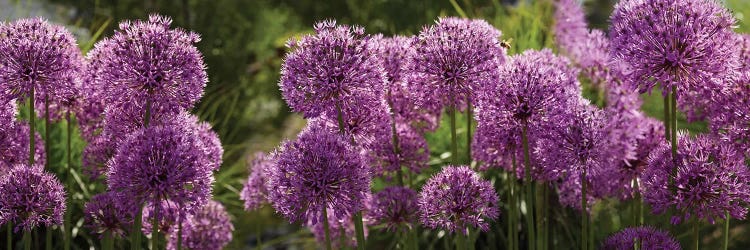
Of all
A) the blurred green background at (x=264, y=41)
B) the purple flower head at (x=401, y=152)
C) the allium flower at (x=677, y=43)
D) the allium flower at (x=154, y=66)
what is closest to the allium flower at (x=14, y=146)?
the allium flower at (x=154, y=66)

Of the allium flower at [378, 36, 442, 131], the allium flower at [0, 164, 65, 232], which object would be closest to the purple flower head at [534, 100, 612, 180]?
the allium flower at [378, 36, 442, 131]

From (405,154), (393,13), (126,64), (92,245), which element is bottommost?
(92,245)

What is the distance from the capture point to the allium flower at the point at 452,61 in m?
3.18

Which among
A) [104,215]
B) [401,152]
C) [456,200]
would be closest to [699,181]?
[456,200]

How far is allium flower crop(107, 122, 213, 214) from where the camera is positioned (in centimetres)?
285

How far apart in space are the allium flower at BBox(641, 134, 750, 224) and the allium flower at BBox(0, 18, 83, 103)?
2453 mm

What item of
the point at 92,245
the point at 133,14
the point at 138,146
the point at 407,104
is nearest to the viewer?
the point at 138,146

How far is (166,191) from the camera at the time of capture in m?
2.88

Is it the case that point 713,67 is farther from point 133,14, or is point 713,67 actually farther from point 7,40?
point 133,14

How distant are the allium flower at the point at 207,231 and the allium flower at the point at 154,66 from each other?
1.30 m

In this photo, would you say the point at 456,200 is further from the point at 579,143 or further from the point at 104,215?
the point at 104,215

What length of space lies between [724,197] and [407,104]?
54.7 inches

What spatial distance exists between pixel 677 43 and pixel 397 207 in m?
1.32

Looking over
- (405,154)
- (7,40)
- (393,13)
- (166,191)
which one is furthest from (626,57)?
(393,13)
